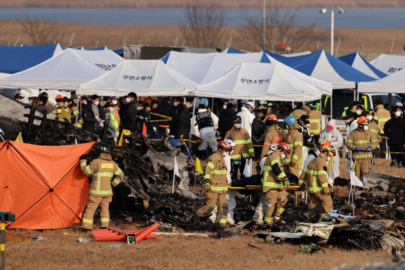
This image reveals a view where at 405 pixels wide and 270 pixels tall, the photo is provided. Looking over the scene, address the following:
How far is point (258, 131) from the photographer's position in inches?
873

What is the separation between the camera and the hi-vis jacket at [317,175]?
1623 cm

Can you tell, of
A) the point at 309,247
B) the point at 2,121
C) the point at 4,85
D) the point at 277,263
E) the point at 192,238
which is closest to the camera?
the point at 277,263

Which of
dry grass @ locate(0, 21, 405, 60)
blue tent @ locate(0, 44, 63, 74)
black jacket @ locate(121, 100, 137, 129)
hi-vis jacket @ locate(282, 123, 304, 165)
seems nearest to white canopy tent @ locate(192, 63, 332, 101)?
black jacket @ locate(121, 100, 137, 129)

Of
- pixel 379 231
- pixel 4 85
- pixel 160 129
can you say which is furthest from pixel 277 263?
pixel 4 85

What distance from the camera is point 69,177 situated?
54.2 ft

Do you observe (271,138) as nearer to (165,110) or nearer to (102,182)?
(102,182)

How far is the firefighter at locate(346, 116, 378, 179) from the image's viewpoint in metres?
20.5

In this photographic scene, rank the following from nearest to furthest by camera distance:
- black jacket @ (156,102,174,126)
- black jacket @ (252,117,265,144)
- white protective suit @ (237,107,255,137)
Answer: black jacket @ (252,117,265,144) → white protective suit @ (237,107,255,137) → black jacket @ (156,102,174,126)

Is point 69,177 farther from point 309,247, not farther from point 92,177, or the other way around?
point 309,247

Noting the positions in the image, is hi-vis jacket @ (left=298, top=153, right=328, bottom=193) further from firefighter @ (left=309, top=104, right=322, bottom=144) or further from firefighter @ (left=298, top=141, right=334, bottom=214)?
firefighter @ (left=309, top=104, right=322, bottom=144)

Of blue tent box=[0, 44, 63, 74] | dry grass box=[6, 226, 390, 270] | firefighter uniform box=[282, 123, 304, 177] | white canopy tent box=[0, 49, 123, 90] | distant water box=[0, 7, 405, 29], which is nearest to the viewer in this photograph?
dry grass box=[6, 226, 390, 270]

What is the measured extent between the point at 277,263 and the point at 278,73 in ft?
41.2

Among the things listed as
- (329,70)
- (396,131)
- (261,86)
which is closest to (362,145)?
(396,131)

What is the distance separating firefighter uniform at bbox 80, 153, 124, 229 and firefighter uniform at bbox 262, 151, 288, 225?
104 inches
